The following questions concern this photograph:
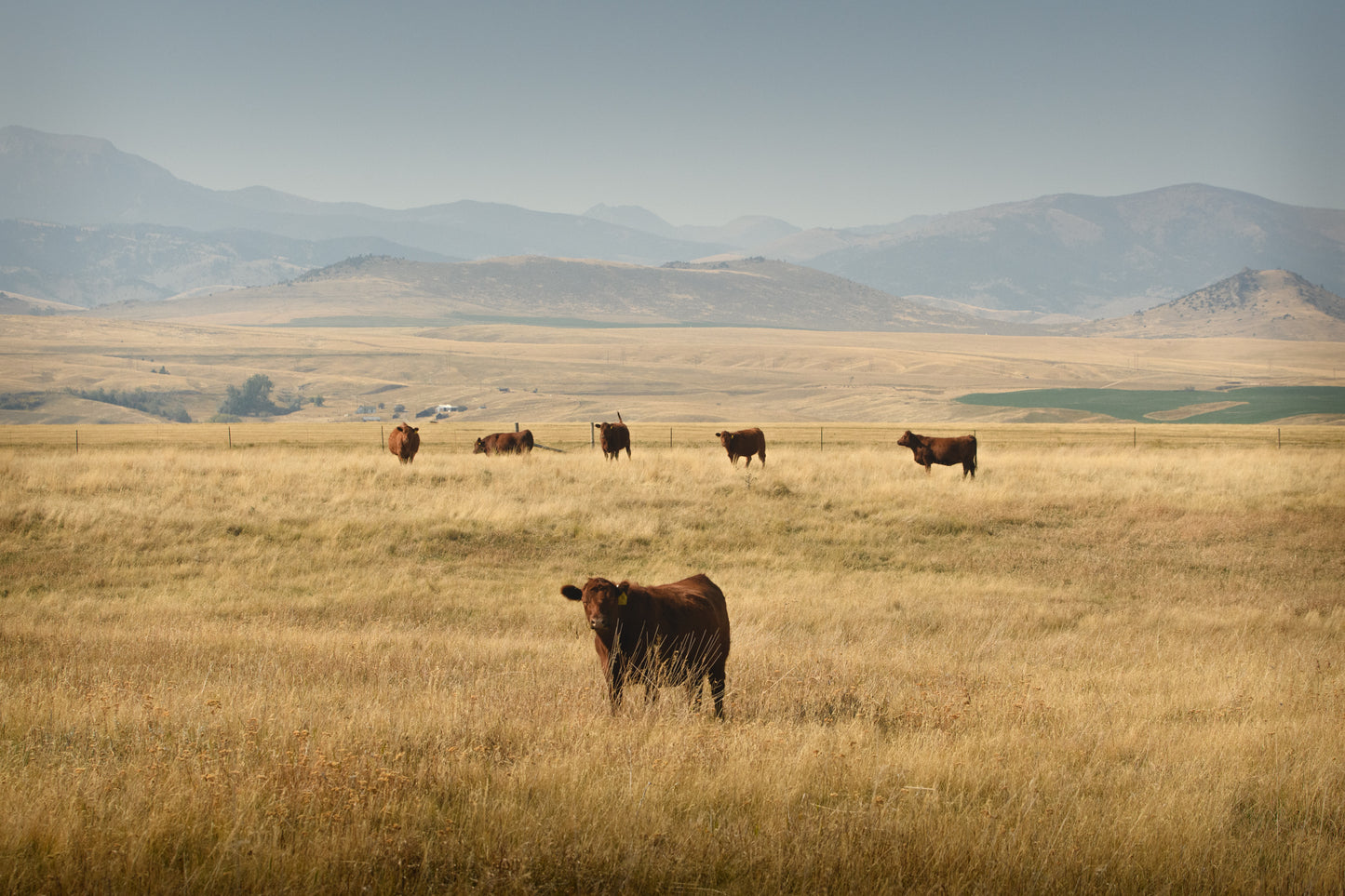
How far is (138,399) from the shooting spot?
553ft

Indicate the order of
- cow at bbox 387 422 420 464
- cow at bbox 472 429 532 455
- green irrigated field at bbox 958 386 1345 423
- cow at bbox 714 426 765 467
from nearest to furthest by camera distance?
cow at bbox 387 422 420 464 → cow at bbox 714 426 765 467 → cow at bbox 472 429 532 455 → green irrigated field at bbox 958 386 1345 423

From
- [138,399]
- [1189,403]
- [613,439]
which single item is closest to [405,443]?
[613,439]

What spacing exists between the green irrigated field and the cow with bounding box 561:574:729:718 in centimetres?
10976

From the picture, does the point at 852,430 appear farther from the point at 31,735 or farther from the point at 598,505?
the point at 31,735

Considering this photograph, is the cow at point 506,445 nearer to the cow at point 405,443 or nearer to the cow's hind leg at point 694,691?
the cow at point 405,443

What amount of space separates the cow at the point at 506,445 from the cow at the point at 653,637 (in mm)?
27185

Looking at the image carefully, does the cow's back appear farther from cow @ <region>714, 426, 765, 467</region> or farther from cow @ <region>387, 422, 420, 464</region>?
cow @ <region>714, 426, 765, 467</region>

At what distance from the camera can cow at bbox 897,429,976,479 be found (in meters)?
31.5

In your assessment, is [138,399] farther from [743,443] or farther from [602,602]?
[602,602]

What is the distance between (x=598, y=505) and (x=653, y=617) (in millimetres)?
16288

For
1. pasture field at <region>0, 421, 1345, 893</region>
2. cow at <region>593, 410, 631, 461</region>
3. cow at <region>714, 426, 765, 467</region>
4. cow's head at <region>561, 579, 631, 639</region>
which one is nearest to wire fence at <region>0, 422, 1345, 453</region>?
cow at <region>593, 410, 631, 461</region>

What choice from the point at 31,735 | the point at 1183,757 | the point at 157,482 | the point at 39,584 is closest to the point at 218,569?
the point at 39,584

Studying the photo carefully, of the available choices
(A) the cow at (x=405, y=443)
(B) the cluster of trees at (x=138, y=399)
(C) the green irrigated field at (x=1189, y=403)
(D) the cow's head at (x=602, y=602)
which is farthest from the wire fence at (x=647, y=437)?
(B) the cluster of trees at (x=138, y=399)

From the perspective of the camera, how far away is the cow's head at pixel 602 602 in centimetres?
764
